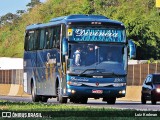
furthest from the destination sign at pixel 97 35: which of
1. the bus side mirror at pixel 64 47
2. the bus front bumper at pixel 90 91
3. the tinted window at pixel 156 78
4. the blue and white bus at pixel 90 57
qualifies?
the tinted window at pixel 156 78

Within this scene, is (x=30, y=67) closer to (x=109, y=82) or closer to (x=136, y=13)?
(x=109, y=82)

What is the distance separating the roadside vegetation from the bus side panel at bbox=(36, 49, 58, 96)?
51.3 metres

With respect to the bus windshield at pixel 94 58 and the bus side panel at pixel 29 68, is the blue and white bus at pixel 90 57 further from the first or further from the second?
the bus side panel at pixel 29 68

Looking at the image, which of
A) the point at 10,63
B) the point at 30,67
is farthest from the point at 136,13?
the point at 30,67

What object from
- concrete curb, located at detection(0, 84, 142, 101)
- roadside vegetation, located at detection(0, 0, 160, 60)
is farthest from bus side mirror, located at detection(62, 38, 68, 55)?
roadside vegetation, located at detection(0, 0, 160, 60)

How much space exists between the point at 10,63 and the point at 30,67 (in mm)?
69021

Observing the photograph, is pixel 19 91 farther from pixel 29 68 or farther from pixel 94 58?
pixel 94 58

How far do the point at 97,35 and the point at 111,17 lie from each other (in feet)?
230

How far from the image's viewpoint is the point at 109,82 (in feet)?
119

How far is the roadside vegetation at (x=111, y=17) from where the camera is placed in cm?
9394

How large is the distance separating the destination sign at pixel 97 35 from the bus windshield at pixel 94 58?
0.86 feet

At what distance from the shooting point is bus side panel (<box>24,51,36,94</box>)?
1663 inches

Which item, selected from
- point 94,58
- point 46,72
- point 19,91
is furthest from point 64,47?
point 19,91

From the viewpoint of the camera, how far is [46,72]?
3966 centimetres
